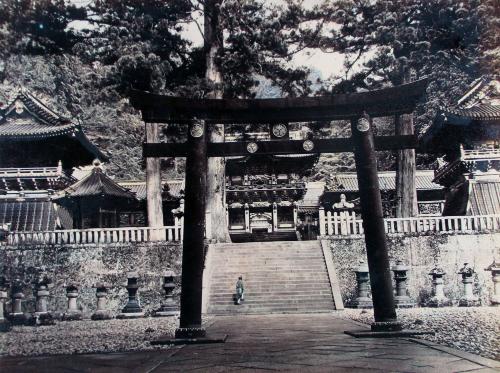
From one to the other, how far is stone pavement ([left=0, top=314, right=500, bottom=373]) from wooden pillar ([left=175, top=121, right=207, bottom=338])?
2.36ft

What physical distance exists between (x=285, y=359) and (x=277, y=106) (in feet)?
15.7

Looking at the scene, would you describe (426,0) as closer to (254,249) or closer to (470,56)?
(470,56)

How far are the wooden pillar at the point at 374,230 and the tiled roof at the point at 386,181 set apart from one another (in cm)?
2035

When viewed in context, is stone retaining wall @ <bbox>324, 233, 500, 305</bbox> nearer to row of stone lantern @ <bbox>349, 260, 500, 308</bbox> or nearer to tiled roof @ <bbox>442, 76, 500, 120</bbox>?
row of stone lantern @ <bbox>349, 260, 500, 308</bbox>

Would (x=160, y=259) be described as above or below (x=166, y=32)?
below

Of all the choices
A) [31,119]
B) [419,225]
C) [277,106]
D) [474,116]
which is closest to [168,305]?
[277,106]

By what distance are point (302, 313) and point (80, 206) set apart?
1464 centimetres

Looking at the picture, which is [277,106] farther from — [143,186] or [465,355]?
[143,186]

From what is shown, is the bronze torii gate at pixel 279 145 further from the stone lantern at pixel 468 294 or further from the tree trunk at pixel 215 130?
the tree trunk at pixel 215 130

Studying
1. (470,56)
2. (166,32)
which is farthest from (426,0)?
(166,32)

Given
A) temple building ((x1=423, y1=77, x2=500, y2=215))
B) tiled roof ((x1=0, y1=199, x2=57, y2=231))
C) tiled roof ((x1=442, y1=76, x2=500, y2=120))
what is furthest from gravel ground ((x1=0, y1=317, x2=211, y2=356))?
tiled roof ((x1=442, y1=76, x2=500, y2=120))

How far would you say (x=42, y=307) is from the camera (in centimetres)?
1548

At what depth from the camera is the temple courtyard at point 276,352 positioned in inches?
225

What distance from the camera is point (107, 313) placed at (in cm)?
1645
